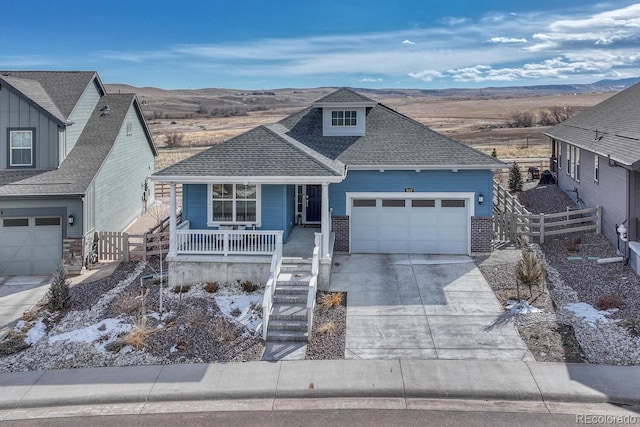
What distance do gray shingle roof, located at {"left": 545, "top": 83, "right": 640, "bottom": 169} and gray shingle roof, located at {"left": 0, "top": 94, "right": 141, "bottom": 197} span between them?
17745 mm

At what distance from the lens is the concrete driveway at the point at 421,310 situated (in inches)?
423

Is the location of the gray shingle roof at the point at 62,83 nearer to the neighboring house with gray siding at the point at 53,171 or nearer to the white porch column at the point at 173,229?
the neighboring house with gray siding at the point at 53,171

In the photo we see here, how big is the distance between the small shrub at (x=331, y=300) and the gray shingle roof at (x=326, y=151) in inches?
134

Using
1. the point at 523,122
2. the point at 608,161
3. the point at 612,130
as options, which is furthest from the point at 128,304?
the point at 523,122

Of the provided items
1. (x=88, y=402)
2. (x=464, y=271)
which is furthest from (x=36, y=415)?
(x=464, y=271)

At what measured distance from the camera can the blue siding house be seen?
1493 cm

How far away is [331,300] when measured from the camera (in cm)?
1319

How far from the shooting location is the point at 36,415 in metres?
8.82

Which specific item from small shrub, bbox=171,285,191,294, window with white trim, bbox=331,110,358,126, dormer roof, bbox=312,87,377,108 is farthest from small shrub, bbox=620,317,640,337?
window with white trim, bbox=331,110,358,126

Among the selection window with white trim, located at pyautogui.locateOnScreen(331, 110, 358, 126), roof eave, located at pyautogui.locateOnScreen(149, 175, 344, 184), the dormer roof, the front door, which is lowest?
the front door

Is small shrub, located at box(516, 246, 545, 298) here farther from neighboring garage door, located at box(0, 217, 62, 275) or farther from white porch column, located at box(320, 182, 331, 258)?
neighboring garage door, located at box(0, 217, 62, 275)

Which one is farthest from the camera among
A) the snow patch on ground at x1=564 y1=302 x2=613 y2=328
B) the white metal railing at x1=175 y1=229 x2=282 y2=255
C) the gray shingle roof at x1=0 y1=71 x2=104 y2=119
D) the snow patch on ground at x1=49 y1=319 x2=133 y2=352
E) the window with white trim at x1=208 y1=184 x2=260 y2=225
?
Answer: the gray shingle roof at x1=0 y1=71 x2=104 y2=119

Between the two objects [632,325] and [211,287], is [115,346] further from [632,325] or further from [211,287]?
[632,325]

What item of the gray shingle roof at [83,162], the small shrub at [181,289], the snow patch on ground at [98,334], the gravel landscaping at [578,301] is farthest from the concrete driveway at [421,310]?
the gray shingle roof at [83,162]
